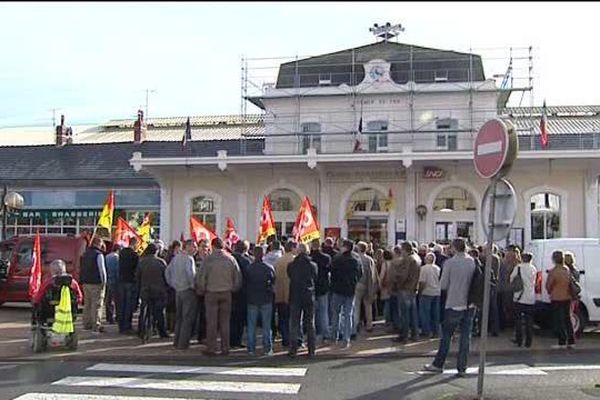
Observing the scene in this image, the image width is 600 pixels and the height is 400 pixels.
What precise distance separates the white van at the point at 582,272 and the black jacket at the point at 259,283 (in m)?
5.19

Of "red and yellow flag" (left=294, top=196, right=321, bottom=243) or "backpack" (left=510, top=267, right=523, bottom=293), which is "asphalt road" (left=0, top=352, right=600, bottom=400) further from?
"red and yellow flag" (left=294, top=196, right=321, bottom=243)

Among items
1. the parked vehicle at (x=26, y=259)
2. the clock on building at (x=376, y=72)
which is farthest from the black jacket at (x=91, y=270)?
the clock on building at (x=376, y=72)

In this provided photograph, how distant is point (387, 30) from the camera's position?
1330 inches

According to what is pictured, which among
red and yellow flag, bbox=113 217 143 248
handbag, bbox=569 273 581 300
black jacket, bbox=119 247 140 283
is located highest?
red and yellow flag, bbox=113 217 143 248

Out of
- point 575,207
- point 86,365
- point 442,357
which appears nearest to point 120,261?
point 86,365

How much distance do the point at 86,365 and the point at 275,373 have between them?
9.45 feet

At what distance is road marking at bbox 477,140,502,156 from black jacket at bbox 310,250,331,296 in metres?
4.53

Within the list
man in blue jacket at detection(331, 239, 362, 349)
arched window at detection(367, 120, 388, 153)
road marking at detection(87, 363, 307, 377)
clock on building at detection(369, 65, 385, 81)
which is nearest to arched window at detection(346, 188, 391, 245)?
arched window at detection(367, 120, 388, 153)

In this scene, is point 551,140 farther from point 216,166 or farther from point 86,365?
point 86,365

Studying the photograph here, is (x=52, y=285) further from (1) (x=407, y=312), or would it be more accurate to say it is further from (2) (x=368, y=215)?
(2) (x=368, y=215)

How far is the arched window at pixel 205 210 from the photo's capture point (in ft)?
93.0

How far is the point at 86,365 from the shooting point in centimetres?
1124

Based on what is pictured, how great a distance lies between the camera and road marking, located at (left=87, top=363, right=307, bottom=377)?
10609 mm

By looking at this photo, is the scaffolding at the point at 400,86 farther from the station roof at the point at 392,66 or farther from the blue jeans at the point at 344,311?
the blue jeans at the point at 344,311
